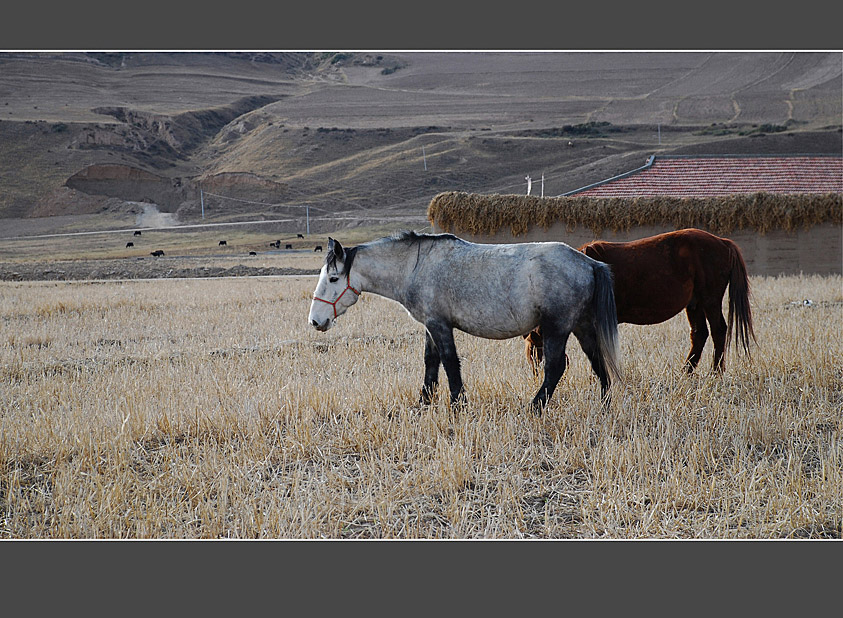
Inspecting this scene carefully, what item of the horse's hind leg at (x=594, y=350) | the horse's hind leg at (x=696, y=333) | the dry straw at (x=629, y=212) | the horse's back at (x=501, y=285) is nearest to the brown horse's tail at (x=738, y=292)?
the horse's hind leg at (x=696, y=333)

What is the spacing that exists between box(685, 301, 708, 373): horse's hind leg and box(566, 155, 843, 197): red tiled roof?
515 inches

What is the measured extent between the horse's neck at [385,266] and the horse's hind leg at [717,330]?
10.5ft

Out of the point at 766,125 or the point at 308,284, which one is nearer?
the point at 308,284

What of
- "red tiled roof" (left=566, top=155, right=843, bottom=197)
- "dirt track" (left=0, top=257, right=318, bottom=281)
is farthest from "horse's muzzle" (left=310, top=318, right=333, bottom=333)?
"red tiled roof" (left=566, top=155, right=843, bottom=197)

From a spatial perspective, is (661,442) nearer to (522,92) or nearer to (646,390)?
(646,390)

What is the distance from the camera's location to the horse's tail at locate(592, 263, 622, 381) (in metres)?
4.93

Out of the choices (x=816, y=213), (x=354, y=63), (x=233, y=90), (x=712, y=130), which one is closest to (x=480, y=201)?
(x=354, y=63)

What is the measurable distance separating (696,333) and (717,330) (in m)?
0.23

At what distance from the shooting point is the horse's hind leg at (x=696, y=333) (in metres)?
6.54

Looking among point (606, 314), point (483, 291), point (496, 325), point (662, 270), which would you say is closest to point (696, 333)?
point (662, 270)

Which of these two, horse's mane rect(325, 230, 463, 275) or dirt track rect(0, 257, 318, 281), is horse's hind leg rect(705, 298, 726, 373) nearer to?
horse's mane rect(325, 230, 463, 275)

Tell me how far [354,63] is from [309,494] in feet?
45.8

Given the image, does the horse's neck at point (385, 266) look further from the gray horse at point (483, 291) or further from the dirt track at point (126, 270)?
the dirt track at point (126, 270)

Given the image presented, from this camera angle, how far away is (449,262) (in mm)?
5129
